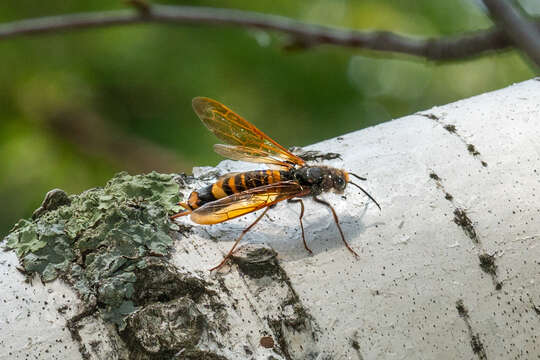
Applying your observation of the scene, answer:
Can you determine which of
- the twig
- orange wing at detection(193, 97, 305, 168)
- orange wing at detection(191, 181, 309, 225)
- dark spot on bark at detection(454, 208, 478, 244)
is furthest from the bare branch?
the twig

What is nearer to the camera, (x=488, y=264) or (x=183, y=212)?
(x=488, y=264)

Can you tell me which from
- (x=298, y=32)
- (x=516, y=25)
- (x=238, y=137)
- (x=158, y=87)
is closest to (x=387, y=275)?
(x=516, y=25)

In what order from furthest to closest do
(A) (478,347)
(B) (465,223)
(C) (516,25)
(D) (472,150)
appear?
1. (D) (472,150)
2. (B) (465,223)
3. (A) (478,347)
4. (C) (516,25)

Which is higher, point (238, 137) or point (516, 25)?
point (238, 137)

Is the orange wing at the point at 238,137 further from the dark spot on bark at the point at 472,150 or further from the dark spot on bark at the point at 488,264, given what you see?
the dark spot on bark at the point at 488,264

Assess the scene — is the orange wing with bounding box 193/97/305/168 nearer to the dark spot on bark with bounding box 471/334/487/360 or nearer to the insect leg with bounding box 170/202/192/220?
the insect leg with bounding box 170/202/192/220

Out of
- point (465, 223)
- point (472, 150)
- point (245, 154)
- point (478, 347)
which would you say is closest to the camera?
point (478, 347)

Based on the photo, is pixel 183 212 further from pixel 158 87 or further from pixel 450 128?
pixel 158 87

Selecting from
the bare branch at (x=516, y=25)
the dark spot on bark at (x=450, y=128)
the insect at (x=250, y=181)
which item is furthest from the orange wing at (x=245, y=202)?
the bare branch at (x=516, y=25)
